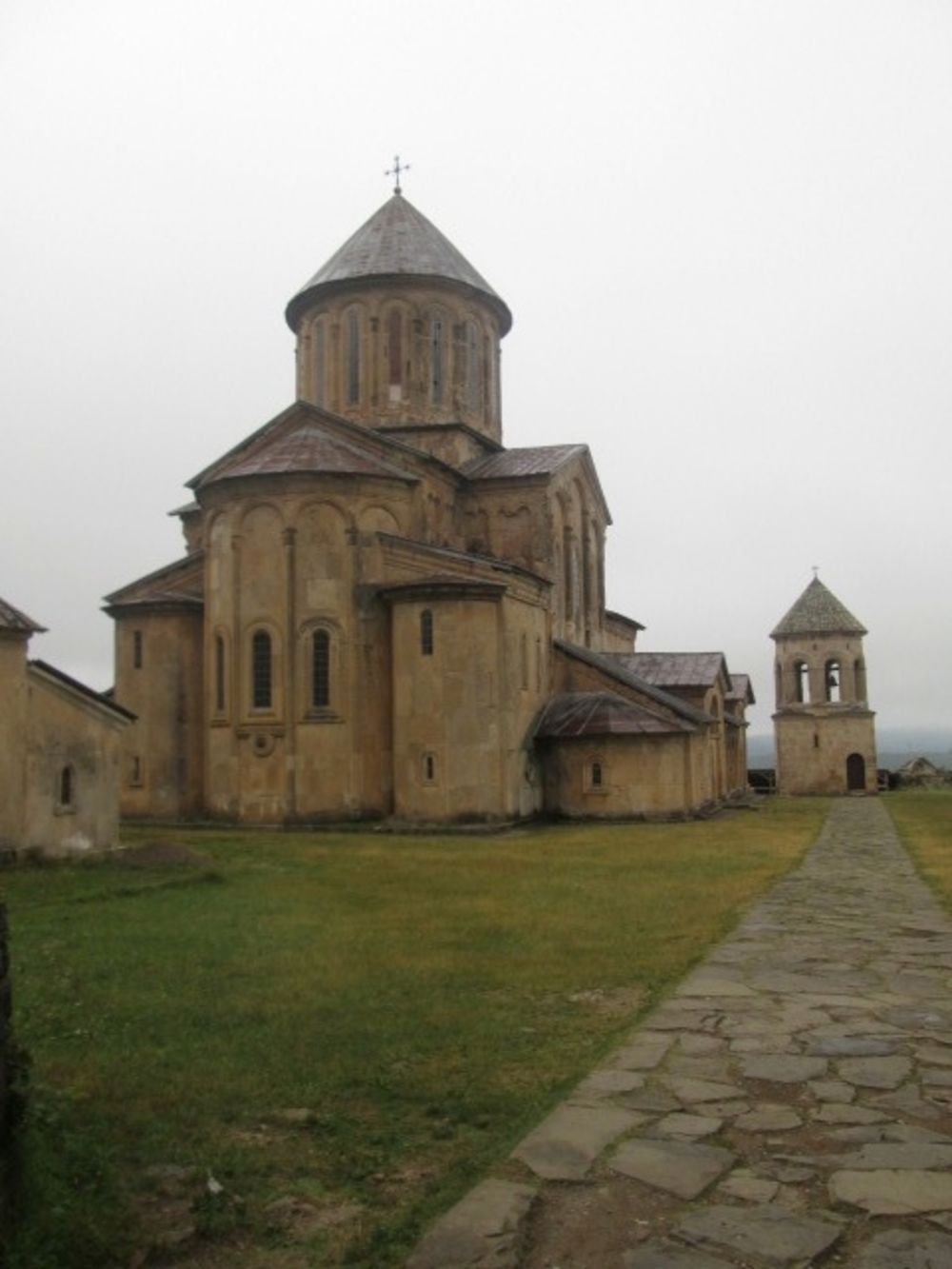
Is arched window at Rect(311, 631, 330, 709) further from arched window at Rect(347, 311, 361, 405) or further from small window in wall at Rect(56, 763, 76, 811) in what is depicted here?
arched window at Rect(347, 311, 361, 405)

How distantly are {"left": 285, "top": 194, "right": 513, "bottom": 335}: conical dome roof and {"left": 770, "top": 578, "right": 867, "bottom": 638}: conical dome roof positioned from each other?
2093 cm

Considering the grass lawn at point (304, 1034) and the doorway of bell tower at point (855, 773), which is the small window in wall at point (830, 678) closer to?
the doorway of bell tower at point (855, 773)

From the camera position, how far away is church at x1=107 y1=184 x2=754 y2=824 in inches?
963

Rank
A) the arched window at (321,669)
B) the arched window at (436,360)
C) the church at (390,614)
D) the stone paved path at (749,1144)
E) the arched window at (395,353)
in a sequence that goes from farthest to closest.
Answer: the arched window at (436,360) → the arched window at (395,353) → the arched window at (321,669) → the church at (390,614) → the stone paved path at (749,1144)

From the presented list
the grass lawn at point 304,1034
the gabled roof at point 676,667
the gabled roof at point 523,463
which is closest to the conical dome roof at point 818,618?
the gabled roof at point 676,667

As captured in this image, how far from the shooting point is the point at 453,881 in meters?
14.7

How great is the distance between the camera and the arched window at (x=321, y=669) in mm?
24719

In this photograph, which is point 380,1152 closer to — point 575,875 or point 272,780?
point 575,875

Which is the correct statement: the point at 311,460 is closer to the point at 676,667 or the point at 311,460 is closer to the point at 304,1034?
the point at 676,667

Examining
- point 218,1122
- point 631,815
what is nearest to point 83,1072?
point 218,1122

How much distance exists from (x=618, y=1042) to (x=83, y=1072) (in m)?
2.88

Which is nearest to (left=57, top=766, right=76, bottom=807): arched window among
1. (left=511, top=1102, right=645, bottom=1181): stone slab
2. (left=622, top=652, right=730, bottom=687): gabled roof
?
(left=511, top=1102, right=645, bottom=1181): stone slab

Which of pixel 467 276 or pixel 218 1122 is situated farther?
pixel 467 276

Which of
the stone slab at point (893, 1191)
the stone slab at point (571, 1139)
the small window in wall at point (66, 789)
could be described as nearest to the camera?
the stone slab at point (893, 1191)
